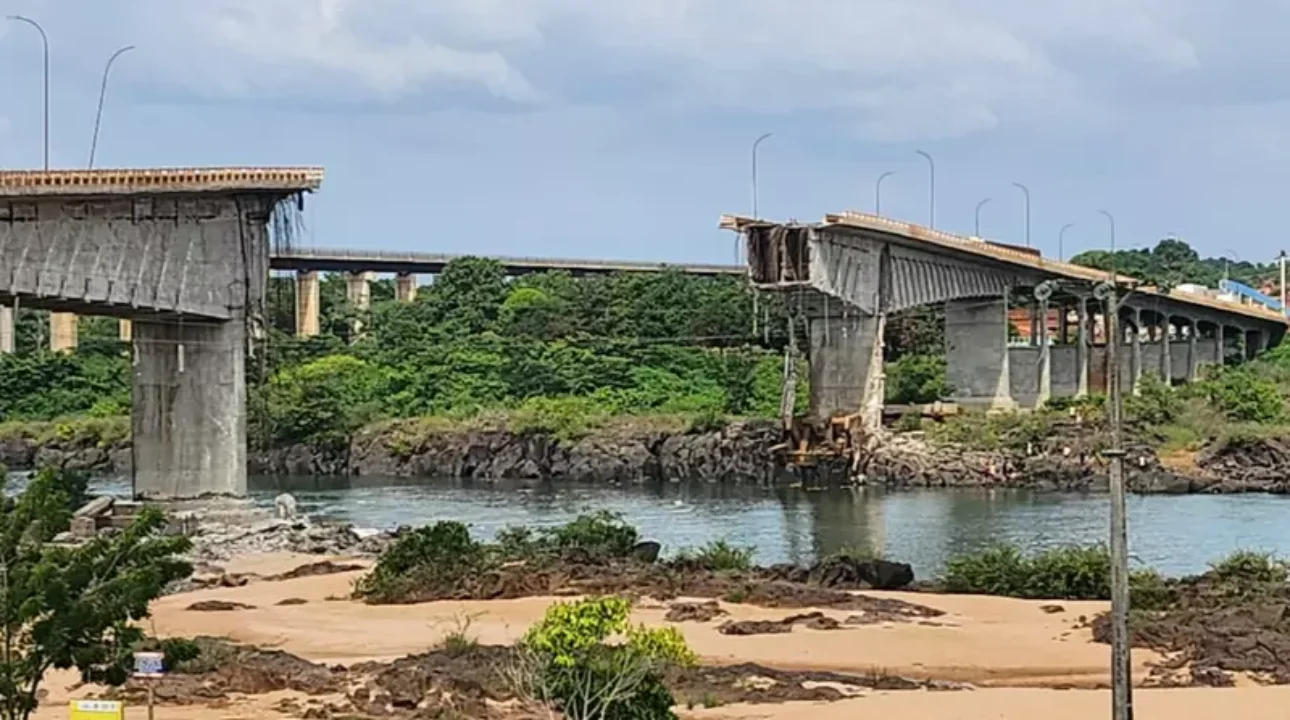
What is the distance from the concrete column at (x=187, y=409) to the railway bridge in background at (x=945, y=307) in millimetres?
28554

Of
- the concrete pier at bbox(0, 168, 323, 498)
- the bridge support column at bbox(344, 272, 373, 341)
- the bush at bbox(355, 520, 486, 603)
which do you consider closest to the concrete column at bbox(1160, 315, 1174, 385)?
the bridge support column at bbox(344, 272, 373, 341)

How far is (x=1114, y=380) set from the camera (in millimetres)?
19391

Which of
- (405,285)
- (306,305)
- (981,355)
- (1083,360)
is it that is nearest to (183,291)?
(981,355)

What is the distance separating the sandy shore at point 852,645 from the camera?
25.3 metres

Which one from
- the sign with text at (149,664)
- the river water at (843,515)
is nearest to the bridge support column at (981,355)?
the river water at (843,515)

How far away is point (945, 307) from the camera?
98000mm

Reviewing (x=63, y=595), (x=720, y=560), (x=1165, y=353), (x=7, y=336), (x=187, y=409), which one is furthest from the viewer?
(x=7, y=336)

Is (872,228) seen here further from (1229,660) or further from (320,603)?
(1229,660)

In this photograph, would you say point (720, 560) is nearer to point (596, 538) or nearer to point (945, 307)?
point (596, 538)

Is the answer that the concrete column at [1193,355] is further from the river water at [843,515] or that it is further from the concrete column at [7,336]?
the concrete column at [7,336]

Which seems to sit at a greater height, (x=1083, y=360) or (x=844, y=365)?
(x=1083, y=360)

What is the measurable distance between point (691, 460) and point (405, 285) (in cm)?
5482

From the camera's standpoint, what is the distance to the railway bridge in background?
76.7m

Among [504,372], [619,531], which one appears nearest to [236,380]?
[619,531]
